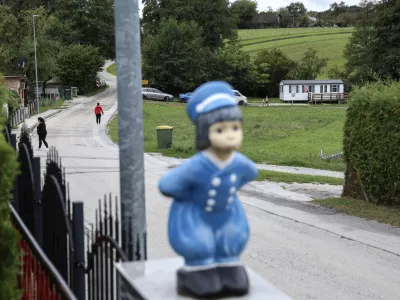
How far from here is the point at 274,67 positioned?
80875 millimetres

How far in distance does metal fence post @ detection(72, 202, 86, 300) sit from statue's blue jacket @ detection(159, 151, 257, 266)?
4.34 ft

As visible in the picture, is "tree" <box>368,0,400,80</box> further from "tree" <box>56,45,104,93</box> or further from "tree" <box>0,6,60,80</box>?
"tree" <box>0,6,60,80</box>

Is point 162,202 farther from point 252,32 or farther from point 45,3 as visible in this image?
point 252,32

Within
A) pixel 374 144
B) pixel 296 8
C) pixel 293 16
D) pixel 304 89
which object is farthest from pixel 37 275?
pixel 296 8

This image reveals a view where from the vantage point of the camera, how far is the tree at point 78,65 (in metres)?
67.2

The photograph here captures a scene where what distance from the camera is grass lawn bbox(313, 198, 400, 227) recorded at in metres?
14.4

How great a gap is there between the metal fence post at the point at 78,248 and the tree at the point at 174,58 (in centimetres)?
6403

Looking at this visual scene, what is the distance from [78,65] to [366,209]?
55.9 metres

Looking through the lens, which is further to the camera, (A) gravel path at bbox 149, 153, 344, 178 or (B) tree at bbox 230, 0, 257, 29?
(B) tree at bbox 230, 0, 257, 29

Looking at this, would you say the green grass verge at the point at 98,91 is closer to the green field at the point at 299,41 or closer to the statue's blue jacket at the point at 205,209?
the green field at the point at 299,41

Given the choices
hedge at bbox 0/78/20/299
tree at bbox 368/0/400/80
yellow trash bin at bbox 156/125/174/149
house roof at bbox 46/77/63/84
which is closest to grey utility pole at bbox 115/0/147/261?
hedge at bbox 0/78/20/299

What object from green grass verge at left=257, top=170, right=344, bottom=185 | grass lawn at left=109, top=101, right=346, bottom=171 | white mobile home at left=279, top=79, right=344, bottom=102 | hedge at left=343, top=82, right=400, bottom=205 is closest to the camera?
hedge at left=343, top=82, right=400, bottom=205

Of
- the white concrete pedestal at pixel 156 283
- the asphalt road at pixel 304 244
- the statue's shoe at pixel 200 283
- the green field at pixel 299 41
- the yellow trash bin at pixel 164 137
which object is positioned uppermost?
the green field at pixel 299 41

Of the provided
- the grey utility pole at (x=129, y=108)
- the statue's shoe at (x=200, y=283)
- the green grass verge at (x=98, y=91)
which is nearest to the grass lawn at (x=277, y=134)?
the green grass verge at (x=98, y=91)
